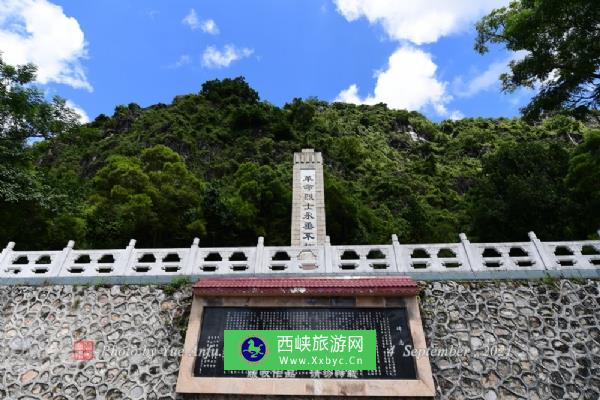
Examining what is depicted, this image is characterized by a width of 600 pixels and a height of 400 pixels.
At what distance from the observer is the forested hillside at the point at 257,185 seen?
11.3 meters

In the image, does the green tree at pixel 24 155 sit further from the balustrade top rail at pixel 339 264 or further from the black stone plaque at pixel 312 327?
the black stone plaque at pixel 312 327

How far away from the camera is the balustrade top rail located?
7035 millimetres

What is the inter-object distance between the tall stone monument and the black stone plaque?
5046mm

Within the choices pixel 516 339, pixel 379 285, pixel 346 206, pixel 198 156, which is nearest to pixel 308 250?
pixel 379 285

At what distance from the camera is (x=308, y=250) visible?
24.8ft

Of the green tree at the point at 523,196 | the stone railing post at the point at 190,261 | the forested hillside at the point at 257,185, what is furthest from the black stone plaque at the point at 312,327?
the green tree at the point at 523,196

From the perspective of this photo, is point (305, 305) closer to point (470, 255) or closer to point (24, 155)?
point (470, 255)

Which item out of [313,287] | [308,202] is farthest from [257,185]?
[313,287]

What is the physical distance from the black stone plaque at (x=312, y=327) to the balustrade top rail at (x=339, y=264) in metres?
0.87

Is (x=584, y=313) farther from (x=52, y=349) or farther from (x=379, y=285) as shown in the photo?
(x=52, y=349)

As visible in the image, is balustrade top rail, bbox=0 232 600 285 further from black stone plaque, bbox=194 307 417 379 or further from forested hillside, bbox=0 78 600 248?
forested hillside, bbox=0 78 600 248

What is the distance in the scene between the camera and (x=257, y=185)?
16688 mm

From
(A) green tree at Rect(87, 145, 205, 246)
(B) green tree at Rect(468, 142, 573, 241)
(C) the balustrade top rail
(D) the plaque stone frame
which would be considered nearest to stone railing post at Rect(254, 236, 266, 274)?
(C) the balustrade top rail

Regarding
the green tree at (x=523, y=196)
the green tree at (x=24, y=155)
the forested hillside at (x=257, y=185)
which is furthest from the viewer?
the green tree at (x=523, y=196)
